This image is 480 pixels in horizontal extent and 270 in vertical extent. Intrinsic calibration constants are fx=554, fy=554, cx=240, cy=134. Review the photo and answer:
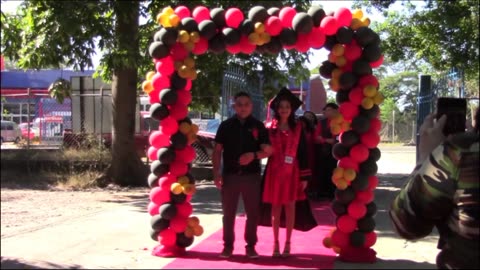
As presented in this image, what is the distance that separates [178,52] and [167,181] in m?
1.48

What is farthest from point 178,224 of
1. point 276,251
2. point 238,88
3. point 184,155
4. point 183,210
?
point 238,88

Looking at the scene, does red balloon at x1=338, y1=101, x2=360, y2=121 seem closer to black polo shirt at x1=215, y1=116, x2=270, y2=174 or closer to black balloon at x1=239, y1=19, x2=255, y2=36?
black polo shirt at x1=215, y1=116, x2=270, y2=174

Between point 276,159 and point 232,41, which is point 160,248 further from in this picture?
point 232,41

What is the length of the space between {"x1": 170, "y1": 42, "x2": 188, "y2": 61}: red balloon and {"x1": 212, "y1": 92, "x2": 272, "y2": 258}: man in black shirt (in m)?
0.78

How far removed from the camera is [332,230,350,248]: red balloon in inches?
241

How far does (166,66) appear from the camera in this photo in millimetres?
6277

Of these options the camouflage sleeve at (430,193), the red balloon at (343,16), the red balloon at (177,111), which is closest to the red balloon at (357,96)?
the red balloon at (343,16)

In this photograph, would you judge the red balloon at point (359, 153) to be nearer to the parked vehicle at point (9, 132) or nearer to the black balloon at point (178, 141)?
the black balloon at point (178, 141)

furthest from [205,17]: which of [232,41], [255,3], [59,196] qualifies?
[59,196]

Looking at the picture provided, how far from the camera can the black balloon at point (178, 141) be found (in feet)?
20.7

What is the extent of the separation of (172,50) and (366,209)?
282 cm

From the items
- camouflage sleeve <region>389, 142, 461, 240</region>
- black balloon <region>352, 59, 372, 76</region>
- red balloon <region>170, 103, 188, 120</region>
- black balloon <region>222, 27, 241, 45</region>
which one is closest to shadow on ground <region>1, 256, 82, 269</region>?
red balloon <region>170, 103, 188, 120</region>

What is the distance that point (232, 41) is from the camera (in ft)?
20.0

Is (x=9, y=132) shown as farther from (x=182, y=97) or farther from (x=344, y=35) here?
(x=344, y=35)
